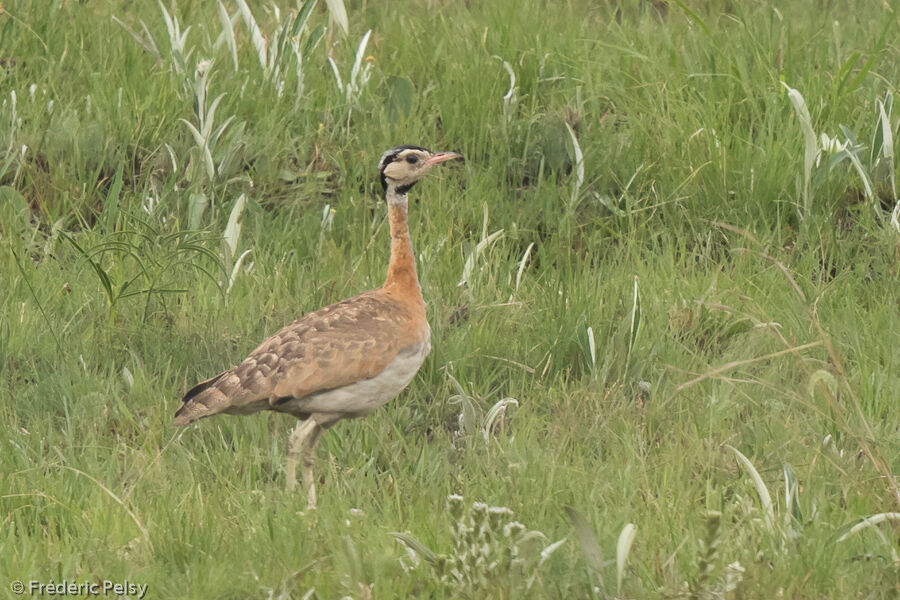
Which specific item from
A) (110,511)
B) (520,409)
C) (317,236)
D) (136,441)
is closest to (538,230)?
(317,236)

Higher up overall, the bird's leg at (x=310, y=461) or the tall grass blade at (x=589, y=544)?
the tall grass blade at (x=589, y=544)

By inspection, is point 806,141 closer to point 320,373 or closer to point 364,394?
point 364,394

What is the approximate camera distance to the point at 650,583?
4227 millimetres

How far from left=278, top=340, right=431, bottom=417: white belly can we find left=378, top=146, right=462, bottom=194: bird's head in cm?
88

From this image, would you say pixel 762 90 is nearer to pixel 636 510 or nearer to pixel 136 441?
pixel 636 510

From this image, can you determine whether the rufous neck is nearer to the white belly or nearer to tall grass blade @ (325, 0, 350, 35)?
the white belly

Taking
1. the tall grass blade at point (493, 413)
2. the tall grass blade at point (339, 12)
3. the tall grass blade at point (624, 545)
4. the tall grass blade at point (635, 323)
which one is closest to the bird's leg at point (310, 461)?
the tall grass blade at point (493, 413)

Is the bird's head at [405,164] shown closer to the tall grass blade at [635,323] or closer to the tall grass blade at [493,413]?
the tall grass blade at [635,323]

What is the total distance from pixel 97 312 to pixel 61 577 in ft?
7.55

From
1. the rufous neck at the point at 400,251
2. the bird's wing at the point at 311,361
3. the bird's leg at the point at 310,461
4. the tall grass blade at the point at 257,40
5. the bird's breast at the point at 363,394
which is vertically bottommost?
the bird's leg at the point at 310,461

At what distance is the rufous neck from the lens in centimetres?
574

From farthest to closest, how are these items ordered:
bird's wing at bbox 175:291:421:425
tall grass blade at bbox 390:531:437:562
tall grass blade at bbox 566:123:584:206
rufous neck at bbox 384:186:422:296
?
tall grass blade at bbox 566:123:584:206
rufous neck at bbox 384:186:422:296
bird's wing at bbox 175:291:421:425
tall grass blade at bbox 390:531:437:562

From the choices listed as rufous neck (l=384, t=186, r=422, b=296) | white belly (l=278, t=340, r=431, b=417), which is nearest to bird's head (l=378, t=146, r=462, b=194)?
rufous neck (l=384, t=186, r=422, b=296)

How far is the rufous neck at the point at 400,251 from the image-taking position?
5742 mm
